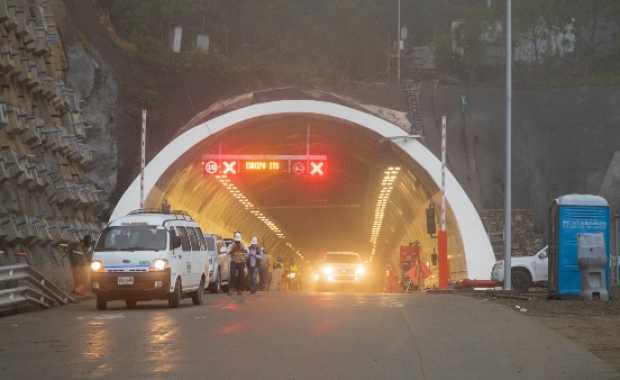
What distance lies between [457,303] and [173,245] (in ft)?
22.3

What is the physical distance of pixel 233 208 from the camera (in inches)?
2628

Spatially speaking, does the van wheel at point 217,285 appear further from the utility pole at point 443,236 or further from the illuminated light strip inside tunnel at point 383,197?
the illuminated light strip inside tunnel at point 383,197

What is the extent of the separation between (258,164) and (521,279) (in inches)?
460

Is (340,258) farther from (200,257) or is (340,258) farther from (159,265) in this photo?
(159,265)

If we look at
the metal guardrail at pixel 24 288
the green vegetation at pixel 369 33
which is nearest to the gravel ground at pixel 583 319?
the metal guardrail at pixel 24 288

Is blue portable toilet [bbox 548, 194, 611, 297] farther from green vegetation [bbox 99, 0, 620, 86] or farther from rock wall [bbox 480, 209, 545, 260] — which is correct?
green vegetation [bbox 99, 0, 620, 86]

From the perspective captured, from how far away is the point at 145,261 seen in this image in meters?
27.4

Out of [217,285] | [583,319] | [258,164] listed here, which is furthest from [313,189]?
[583,319]

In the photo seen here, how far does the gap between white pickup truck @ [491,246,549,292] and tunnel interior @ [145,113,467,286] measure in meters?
5.99

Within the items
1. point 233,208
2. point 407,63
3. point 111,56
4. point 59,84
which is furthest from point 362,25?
point 59,84

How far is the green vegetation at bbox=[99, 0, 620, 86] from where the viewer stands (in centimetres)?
7212

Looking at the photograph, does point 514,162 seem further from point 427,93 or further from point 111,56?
point 111,56

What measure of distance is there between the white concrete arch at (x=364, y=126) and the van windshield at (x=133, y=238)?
63.8ft

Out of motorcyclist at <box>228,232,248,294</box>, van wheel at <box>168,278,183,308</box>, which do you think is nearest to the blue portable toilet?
van wheel at <box>168,278,183,308</box>
